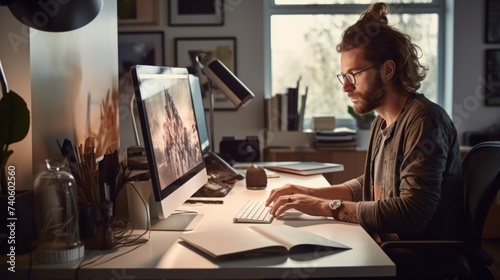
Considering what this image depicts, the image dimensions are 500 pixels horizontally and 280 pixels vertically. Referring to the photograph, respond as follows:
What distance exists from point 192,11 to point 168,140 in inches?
101

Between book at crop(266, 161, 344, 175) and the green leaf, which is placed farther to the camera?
book at crop(266, 161, 344, 175)

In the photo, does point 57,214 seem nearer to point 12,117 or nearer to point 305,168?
point 12,117

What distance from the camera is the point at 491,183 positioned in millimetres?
1486

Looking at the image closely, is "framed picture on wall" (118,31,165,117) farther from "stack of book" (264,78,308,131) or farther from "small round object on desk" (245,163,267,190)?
"small round object on desk" (245,163,267,190)

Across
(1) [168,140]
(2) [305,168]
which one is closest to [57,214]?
(1) [168,140]

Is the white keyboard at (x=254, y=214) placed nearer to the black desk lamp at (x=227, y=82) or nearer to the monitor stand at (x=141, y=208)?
the monitor stand at (x=141, y=208)

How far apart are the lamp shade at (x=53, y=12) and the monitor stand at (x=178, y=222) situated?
56 cm

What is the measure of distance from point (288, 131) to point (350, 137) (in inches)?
17.9

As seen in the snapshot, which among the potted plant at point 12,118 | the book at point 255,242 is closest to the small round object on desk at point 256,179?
the book at point 255,242

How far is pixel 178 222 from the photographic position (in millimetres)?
1472

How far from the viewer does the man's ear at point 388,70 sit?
5.59ft

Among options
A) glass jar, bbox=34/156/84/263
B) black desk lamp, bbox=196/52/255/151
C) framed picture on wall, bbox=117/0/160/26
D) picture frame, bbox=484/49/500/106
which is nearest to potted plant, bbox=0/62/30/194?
glass jar, bbox=34/156/84/263

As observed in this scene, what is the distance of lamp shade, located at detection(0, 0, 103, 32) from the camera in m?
1.09

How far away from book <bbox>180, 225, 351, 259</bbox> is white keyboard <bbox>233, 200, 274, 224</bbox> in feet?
0.54
